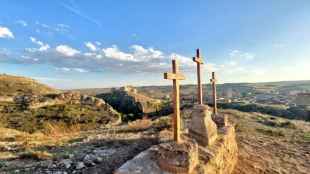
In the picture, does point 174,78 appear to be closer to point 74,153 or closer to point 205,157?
point 205,157

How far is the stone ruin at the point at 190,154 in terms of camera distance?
5270 millimetres

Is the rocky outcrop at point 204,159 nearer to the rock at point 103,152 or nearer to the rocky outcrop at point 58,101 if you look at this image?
the rock at point 103,152

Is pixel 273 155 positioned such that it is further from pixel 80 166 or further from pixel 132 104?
pixel 132 104

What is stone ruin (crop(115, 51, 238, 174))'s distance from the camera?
5.27 meters

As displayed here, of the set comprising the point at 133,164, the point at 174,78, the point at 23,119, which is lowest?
the point at 23,119

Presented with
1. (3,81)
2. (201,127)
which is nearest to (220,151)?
(201,127)

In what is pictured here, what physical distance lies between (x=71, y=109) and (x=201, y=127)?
3321 centimetres

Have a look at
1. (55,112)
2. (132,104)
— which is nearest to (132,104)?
(132,104)

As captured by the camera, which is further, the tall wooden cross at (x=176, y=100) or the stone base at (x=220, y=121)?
the stone base at (x=220, y=121)

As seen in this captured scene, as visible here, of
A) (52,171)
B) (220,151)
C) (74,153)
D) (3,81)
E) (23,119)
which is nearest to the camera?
(52,171)

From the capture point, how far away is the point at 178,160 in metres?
5.26

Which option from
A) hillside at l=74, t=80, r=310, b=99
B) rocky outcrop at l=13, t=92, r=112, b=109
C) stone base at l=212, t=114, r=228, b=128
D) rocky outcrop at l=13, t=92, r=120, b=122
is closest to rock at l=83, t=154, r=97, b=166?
stone base at l=212, t=114, r=228, b=128

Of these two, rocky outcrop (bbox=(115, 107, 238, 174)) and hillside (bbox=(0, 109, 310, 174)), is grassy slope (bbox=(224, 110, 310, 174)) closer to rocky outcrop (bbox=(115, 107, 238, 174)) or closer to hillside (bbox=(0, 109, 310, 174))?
hillside (bbox=(0, 109, 310, 174))

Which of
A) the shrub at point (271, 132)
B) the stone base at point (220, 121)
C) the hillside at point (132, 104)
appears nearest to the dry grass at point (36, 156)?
the stone base at point (220, 121)
